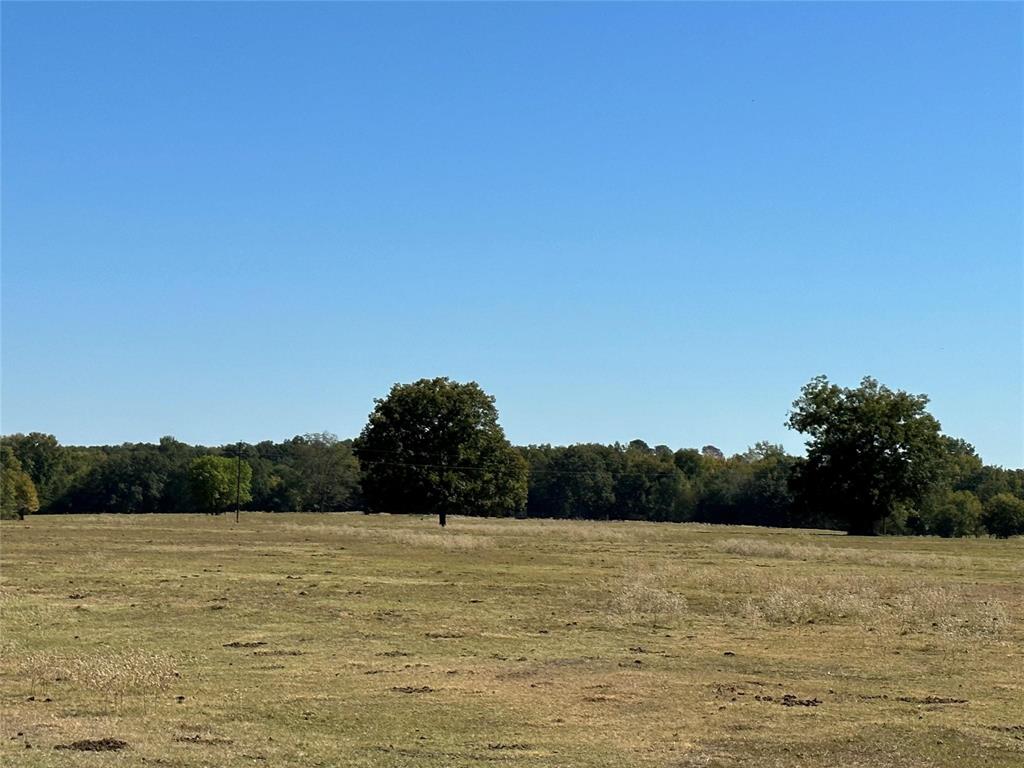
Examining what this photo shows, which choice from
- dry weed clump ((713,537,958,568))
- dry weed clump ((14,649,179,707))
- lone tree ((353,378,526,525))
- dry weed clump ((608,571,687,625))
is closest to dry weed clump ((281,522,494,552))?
lone tree ((353,378,526,525))

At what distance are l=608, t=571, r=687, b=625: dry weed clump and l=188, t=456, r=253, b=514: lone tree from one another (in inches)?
4422

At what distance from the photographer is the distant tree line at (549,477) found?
305ft

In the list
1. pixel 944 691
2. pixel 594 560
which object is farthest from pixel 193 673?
pixel 594 560

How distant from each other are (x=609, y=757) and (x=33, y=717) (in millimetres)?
7569

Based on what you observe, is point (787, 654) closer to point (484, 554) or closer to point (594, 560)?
point (594, 560)

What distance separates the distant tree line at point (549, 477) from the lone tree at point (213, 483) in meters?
0.19

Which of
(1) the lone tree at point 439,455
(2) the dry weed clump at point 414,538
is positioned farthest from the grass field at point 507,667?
(1) the lone tree at point 439,455

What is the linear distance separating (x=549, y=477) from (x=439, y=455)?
250 ft

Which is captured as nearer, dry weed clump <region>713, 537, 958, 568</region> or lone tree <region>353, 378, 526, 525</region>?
dry weed clump <region>713, 537, 958, 568</region>

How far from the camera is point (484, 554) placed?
179 ft

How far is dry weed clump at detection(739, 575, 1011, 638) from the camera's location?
25438 mm

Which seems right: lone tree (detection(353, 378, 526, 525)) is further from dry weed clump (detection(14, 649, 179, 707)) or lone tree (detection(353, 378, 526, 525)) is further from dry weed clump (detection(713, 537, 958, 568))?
dry weed clump (detection(14, 649, 179, 707))

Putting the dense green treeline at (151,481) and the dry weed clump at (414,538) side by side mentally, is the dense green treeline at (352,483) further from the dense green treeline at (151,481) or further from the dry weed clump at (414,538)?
the dry weed clump at (414,538)

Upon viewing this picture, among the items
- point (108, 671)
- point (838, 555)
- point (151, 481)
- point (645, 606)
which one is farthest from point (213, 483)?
point (108, 671)
